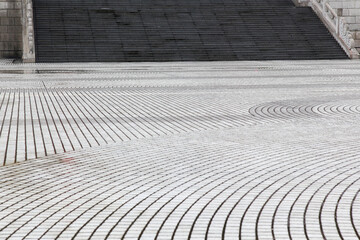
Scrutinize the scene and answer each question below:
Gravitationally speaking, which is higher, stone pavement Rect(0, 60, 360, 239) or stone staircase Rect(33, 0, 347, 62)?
stone staircase Rect(33, 0, 347, 62)

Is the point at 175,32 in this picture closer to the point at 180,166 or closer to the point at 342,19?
the point at 342,19

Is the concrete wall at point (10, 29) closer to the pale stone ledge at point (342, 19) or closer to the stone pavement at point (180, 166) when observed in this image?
the pale stone ledge at point (342, 19)

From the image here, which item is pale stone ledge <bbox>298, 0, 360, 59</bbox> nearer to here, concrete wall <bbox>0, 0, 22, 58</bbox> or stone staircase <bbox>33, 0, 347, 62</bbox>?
stone staircase <bbox>33, 0, 347, 62</bbox>

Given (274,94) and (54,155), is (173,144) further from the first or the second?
(274,94)

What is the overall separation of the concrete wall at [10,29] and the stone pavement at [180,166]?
22170 mm

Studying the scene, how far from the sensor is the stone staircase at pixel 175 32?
104 ft

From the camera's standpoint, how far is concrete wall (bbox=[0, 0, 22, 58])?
1460 inches

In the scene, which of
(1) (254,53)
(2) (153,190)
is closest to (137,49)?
(1) (254,53)

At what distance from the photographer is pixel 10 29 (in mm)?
37250

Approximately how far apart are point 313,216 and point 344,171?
1917 millimetres

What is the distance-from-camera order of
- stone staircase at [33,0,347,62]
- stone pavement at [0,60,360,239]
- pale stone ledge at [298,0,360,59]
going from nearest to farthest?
stone pavement at [0,60,360,239] → stone staircase at [33,0,347,62] → pale stone ledge at [298,0,360,59]

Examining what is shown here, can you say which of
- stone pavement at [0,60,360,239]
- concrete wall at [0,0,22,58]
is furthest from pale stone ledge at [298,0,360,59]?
stone pavement at [0,60,360,239]

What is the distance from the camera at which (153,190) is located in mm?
6500

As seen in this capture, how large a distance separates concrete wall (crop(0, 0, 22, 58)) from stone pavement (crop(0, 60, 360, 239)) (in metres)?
22.2
